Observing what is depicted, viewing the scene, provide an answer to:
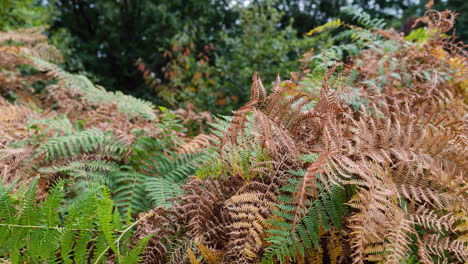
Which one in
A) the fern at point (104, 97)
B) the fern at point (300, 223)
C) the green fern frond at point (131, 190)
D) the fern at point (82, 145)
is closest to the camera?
the fern at point (300, 223)

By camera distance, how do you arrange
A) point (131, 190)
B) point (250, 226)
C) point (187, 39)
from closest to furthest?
point (250, 226) → point (131, 190) → point (187, 39)

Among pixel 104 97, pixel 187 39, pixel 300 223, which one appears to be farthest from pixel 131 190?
pixel 187 39

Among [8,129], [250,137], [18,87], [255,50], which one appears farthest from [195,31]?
[250,137]

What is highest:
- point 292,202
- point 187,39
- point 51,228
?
point 292,202

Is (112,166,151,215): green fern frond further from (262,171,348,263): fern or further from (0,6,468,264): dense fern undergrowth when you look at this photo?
(262,171,348,263): fern

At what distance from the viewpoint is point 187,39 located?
588 cm

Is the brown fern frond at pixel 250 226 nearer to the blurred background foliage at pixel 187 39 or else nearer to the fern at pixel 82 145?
the fern at pixel 82 145

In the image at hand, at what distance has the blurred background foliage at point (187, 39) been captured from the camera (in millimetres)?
4621

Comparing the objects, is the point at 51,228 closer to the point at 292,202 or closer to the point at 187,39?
the point at 292,202

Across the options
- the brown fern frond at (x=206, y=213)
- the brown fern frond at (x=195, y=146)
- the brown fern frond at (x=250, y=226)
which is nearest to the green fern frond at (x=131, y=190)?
the brown fern frond at (x=195, y=146)

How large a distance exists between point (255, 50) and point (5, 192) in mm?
4025

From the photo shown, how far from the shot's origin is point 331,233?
0.92 meters

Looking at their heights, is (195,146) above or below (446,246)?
below

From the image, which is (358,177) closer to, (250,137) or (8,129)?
(250,137)
